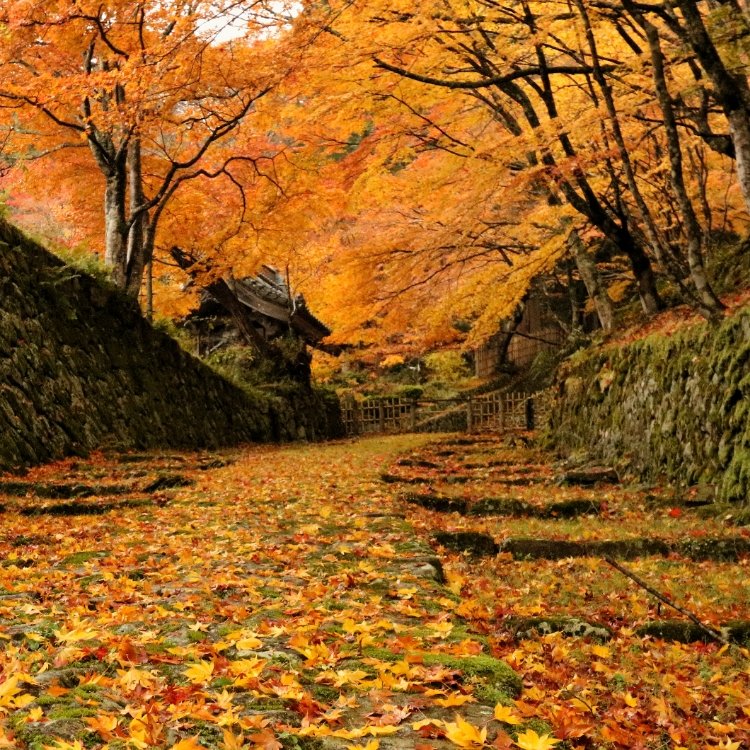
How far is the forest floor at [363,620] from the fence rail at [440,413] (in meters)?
15.4

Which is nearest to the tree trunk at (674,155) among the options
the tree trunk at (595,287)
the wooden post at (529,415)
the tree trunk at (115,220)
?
the tree trunk at (595,287)

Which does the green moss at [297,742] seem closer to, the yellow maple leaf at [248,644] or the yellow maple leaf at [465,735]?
the yellow maple leaf at [465,735]

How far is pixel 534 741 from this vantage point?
2.41 metres

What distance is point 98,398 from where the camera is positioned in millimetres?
12516

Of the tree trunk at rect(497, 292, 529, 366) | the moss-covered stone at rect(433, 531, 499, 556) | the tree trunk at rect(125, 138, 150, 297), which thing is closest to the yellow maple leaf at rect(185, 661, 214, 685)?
Result: the moss-covered stone at rect(433, 531, 499, 556)

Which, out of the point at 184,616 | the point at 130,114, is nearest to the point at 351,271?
the point at 130,114

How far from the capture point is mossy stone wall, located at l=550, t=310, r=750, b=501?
25.4 feet

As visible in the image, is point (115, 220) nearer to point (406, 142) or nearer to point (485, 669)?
point (406, 142)

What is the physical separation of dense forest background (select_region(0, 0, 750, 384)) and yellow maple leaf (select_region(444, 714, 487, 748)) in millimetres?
6102

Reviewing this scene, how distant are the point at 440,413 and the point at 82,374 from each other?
17070 mm

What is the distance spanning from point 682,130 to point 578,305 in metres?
9.67

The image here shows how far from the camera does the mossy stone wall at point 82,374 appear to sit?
10.3m

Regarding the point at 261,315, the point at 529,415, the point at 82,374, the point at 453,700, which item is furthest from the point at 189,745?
the point at 261,315

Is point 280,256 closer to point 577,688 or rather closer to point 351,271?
point 351,271
